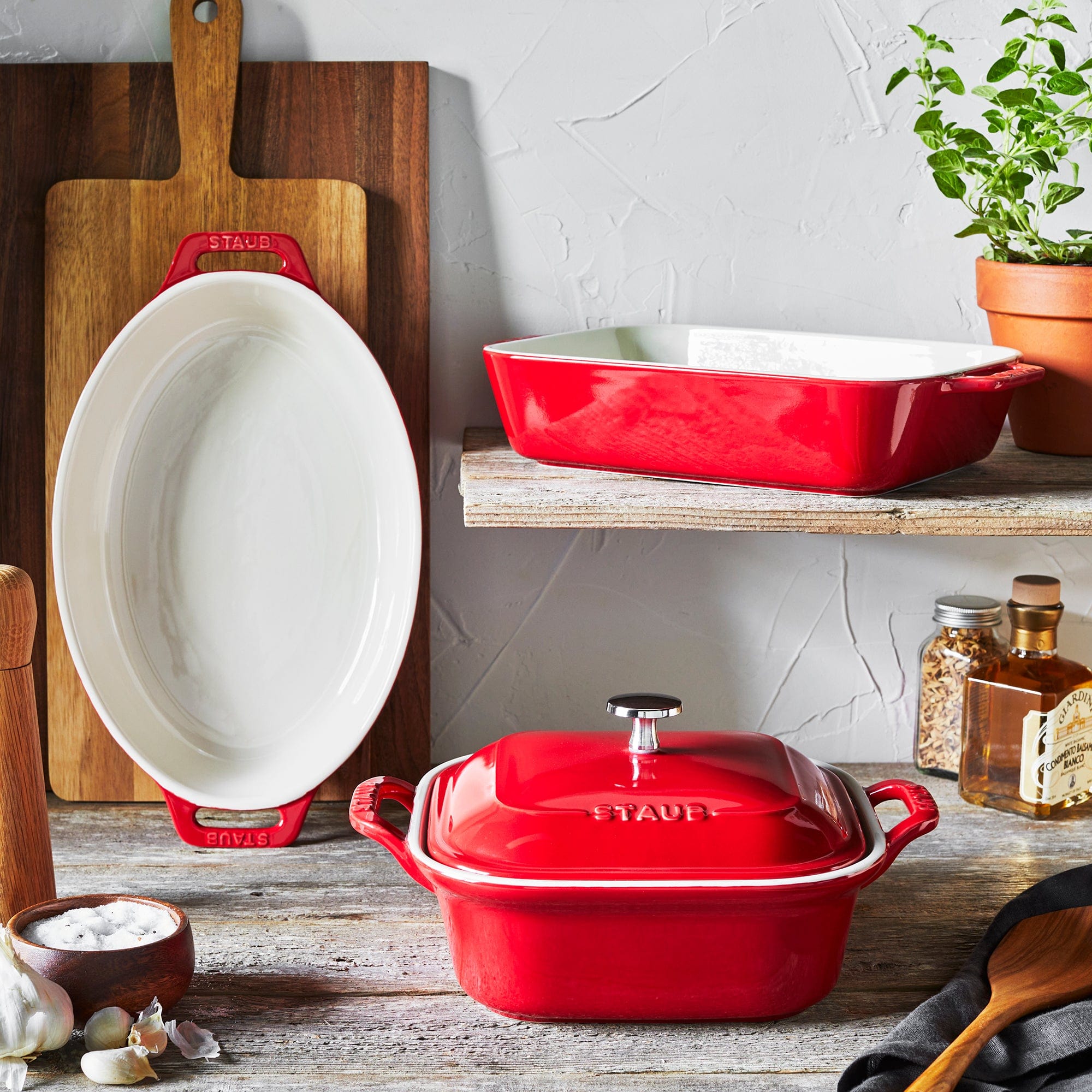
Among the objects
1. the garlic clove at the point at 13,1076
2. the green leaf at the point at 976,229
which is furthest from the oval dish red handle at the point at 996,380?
the garlic clove at the point at 13,1076

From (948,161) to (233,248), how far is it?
0.61m

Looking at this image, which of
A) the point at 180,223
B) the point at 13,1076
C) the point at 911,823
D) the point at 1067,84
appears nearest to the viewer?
the point at 13,1076

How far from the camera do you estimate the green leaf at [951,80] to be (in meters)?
0.96

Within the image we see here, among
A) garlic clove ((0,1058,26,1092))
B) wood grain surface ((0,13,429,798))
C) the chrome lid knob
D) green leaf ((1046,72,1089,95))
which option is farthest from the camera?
wood grain surface ((0,13,429,798))

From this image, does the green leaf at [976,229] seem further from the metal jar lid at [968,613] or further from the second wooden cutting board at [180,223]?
the second wooden cutting board at [180,223]

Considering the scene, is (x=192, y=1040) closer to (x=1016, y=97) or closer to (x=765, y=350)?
(x=765, y=350)

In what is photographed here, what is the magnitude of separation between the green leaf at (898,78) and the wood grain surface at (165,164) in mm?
406

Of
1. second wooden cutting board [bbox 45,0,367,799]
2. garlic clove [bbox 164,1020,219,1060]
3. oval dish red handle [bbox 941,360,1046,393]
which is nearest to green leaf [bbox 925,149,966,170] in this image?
oval dish red handle [bbox 941,360,1046,393]

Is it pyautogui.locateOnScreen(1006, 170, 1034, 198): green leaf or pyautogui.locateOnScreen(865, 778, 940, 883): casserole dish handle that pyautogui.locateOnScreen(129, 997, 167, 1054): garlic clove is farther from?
pyautogui.locateOnScreen(1006, 170, 1034, 198): green leaf

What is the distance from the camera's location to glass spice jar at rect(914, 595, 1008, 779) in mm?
1099

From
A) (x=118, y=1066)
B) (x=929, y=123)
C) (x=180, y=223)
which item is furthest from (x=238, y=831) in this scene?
(x=929, y=123)

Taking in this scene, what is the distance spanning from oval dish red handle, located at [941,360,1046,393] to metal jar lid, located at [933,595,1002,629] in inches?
11.0

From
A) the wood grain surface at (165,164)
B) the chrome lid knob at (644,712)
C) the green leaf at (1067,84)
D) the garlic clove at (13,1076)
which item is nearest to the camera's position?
the garlic clove at (13,1076)

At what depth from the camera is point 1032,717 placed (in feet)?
3.39
